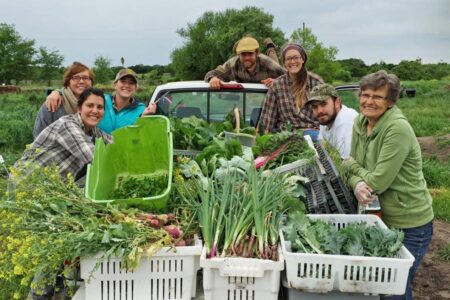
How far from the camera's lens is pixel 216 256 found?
217 centimetres

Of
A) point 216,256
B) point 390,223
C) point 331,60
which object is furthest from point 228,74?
point 331,60

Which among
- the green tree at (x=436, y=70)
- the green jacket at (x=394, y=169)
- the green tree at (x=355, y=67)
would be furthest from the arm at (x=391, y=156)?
the green tree at (x=436, y=70)

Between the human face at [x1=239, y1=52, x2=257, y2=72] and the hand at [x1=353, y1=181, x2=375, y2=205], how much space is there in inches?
122

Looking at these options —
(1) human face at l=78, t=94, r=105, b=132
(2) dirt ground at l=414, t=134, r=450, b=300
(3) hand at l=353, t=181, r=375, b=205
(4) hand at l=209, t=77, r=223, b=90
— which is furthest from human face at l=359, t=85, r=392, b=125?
(2) dirt ground at l=414, t=134, r=450, b=300

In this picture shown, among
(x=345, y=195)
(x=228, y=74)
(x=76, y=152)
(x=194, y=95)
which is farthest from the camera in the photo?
(x=228, y=74)

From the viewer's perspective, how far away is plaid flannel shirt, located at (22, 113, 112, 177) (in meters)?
3.50

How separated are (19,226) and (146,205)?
24.2 inches

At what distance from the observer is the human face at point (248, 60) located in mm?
5718

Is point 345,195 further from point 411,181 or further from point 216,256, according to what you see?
point 216,256

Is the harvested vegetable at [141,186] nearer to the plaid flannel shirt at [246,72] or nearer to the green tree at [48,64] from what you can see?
the plaid flannel shirt at [246,72]

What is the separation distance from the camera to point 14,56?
2712 inches

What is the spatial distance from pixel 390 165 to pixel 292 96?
6.70 feet

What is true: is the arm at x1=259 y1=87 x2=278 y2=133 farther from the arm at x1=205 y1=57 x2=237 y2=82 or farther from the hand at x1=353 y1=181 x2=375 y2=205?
the hand at x1=353 y1=181 x2=375 y2=205

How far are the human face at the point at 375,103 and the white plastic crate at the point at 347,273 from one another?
120 cm
